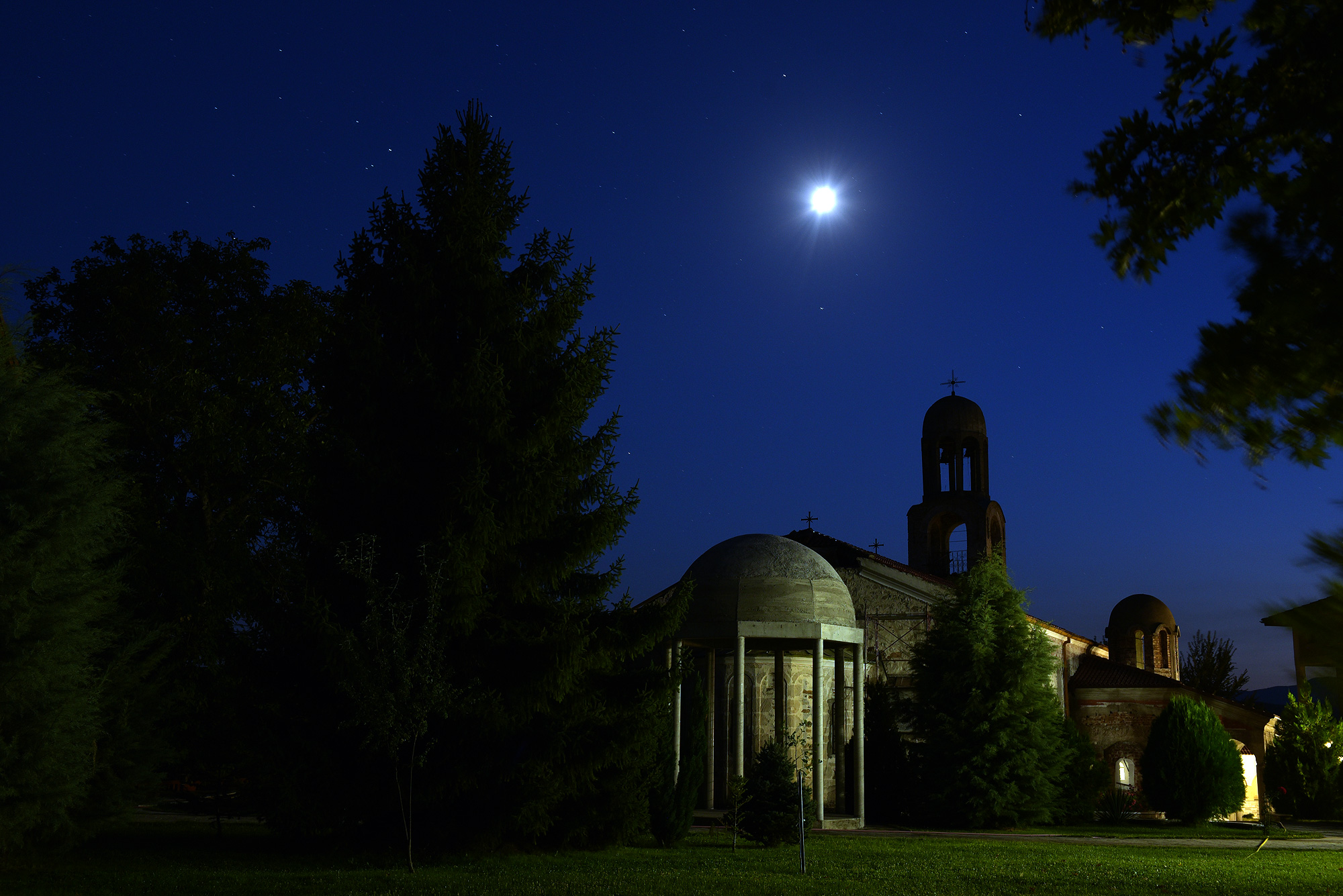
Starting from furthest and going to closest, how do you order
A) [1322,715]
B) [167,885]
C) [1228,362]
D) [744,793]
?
1. [1322,715]
2. [744,793]
3. [167,885]
4. [1228,362]

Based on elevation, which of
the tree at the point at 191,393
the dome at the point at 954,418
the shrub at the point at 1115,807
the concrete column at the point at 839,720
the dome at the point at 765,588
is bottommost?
the shrub at the point at 1115,807

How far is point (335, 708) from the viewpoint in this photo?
50.3ft

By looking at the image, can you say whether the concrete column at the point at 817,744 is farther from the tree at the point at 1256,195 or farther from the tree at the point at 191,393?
the tree at the point at 1256,195

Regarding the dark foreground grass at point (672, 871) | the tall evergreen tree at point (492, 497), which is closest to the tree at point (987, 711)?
the dark foreground grass at point (672, 871)

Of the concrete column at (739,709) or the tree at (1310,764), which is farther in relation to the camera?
the tree at (1310,764)

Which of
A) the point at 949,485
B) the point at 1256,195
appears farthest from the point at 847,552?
the point at 1256,195

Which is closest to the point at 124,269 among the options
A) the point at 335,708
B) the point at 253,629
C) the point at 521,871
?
the point at 253,629

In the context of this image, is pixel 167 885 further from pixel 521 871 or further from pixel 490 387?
pixel 490 387

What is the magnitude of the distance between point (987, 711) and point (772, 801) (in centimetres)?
1060

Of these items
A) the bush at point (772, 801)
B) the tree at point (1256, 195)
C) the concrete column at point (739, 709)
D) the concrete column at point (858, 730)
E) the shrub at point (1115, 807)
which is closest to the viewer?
the tree at point (1256, 195)

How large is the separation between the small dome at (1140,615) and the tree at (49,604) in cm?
4574

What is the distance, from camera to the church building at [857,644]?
72.2ft

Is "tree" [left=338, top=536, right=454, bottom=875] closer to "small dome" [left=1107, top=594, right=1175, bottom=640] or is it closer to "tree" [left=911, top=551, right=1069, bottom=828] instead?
"tree" [left=911, top=551, right=1069, bottom=828]

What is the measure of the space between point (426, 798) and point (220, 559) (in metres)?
12.4
